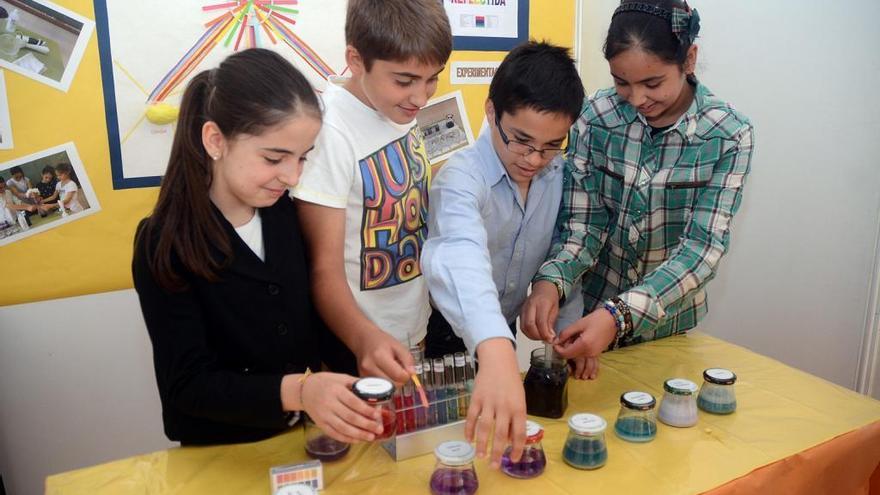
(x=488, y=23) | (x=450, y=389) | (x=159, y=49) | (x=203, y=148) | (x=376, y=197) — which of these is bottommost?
(x=450, y=389)

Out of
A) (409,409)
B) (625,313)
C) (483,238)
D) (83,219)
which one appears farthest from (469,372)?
(83,219)

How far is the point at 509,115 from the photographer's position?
1.35 meters

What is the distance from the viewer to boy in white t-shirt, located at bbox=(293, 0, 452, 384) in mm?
1280

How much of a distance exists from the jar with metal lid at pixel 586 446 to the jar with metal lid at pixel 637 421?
0.31 feet

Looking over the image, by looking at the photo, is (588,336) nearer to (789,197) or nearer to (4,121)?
(4,121)

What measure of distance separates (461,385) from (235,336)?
0.41m

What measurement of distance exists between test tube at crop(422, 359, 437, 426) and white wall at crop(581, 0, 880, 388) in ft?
6.47

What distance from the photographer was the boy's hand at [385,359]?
1099 mm

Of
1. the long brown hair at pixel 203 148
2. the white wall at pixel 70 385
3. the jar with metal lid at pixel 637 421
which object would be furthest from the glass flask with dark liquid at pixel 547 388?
the white wall at pixel 70 385

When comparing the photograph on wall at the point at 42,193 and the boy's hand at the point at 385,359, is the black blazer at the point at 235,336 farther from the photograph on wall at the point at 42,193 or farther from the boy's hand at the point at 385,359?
the photograph on wall at the point at 42,193

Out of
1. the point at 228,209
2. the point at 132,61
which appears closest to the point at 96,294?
the point at 132,61

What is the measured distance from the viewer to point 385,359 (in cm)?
112

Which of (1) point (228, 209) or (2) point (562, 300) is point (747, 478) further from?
(1) point (228, 209)

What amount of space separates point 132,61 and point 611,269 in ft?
4.82
